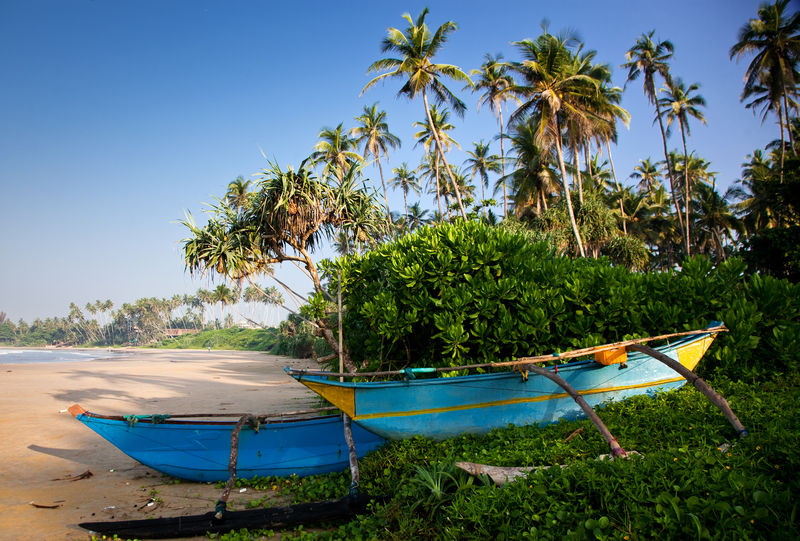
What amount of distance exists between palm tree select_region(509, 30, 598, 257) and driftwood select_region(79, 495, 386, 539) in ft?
55.0

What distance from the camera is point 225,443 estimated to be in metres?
5.86

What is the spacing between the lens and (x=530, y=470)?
367 cm

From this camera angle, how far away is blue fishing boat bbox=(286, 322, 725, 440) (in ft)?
17.1

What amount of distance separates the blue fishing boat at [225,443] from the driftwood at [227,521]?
4.54 feet

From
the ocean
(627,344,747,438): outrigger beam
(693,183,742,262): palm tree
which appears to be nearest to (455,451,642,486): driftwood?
(627,344,747,438): outrigger beam

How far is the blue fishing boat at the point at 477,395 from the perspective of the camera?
5.21 meters

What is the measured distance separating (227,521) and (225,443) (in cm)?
166

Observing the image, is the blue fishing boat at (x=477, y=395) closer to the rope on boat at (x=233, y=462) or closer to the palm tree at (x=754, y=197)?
the rope on boat at (x=233, y=462)

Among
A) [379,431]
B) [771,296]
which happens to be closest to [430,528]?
[379,431]

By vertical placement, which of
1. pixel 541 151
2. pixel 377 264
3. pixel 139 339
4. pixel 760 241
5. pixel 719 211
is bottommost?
pixel 139 339

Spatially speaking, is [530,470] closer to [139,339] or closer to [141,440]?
[141,440]

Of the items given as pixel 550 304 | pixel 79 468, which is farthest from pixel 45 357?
pixel 550 304

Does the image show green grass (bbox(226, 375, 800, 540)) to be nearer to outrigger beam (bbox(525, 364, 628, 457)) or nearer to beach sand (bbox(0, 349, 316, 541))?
outrigger beam (bbox(525, 364, 628, 457))

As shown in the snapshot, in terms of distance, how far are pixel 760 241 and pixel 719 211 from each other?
1687 centimetres
